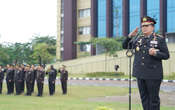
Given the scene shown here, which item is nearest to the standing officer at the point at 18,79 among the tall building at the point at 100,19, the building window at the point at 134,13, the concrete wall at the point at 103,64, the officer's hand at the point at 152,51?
the officer's hand at the point at 152,51

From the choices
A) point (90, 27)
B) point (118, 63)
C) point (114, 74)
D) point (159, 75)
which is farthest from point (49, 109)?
point (90, 27)

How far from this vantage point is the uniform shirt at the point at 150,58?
4395mm

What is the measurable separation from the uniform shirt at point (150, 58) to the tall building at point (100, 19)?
34612mm

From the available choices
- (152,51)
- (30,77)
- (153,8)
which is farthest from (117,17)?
(152,51)

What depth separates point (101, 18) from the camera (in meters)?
48.2

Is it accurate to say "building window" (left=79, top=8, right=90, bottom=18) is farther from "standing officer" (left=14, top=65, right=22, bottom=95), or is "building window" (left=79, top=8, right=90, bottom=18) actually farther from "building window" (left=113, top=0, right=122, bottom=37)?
"standing officer" (left=14, top=65, right=22, bottom=95)

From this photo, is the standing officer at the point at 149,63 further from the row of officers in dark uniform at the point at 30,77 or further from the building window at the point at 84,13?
the building window at the point at 84,13

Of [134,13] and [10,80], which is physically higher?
[134,13]

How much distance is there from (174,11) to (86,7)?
16.9 meters

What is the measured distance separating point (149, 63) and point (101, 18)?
44207 mm

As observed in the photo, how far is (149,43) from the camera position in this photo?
449cm

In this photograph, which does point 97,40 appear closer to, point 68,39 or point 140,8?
point 140,8

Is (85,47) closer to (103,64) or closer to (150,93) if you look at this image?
(103,64)

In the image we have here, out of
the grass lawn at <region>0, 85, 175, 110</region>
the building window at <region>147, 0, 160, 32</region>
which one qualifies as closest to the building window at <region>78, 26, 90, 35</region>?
the building window at <region>147, 0, 160, 32</region>
